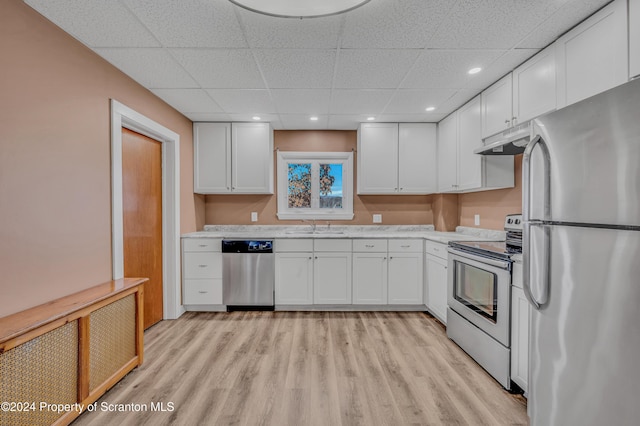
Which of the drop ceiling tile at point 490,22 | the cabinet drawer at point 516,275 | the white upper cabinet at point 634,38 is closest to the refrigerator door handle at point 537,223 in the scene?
the cabinet drawer at point 516,275

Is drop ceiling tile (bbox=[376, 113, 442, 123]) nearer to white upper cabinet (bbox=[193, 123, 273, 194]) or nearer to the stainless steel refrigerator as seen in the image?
white upper cabinet (bbox=[193, 123, 273, 194])

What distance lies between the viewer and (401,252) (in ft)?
11.0

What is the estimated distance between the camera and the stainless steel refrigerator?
96cm

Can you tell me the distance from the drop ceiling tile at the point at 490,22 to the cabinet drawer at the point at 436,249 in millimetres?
1808

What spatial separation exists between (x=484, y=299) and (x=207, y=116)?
3.51m

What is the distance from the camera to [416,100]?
2.98 meters

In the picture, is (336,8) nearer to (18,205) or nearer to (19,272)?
(18,205)

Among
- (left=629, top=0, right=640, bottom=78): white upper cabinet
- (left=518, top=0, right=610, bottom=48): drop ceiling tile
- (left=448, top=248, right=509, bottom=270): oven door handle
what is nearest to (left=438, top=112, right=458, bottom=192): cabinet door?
(left=448, top=248, right=509, bottom=270): oven door handle

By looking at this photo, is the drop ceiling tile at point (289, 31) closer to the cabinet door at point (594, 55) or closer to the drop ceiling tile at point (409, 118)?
the cabinet door at point (594, 55)

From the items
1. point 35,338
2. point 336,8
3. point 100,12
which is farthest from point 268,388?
point 100,12

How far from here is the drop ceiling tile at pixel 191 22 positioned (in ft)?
5.21

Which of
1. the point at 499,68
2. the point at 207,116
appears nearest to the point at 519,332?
the point at 499,68

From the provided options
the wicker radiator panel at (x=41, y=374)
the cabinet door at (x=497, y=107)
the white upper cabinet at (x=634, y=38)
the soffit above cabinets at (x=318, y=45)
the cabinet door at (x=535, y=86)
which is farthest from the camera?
the cabinet door at (x=497, y=107)

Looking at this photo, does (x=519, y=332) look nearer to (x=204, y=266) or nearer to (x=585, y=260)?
(x=585, y=260)
